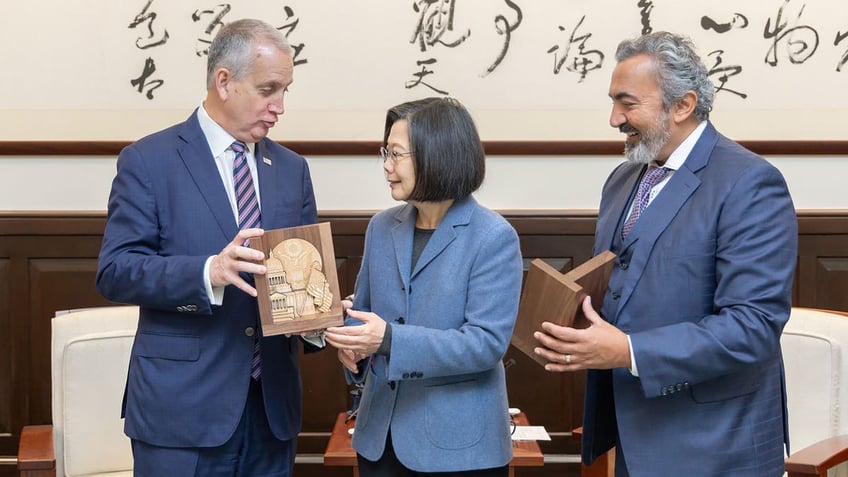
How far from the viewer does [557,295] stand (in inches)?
81.3

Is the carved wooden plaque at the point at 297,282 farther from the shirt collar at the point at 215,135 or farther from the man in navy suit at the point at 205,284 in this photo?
the shirt collar at the point at 215,135

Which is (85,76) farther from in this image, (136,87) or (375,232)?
(375,232)

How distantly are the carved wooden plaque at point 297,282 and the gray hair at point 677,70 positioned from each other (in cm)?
87

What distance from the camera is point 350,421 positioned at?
336 centimetres

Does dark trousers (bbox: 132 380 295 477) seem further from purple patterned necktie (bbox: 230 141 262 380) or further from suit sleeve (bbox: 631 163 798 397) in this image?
suit sleeve (bbox: 631 163 798 397)

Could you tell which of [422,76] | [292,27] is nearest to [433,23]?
[422,76]

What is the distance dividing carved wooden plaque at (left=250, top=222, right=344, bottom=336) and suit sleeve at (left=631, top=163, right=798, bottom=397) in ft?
2.36

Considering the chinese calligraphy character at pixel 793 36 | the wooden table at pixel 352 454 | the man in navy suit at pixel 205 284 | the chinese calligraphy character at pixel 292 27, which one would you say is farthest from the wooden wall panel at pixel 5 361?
the chinese calligraphy character at pixel 793 36

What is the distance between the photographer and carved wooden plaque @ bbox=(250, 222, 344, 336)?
217 centimetres

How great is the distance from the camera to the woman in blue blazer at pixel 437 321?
2.14 metres

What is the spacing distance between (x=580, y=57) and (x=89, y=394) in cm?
235

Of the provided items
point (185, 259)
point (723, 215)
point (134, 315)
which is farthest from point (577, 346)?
point (134, 315)

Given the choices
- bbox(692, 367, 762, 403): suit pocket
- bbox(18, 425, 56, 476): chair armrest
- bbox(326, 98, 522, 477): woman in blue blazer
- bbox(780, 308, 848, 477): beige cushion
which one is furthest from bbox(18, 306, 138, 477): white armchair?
bbox(780, 308, 848, 477): beige cushion

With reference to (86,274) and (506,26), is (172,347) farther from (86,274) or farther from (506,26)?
(506,26)
